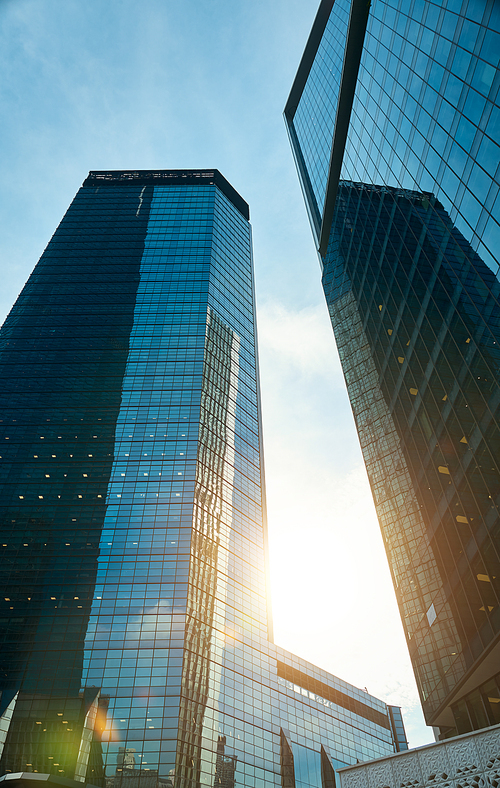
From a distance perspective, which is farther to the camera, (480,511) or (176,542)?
(176,542)

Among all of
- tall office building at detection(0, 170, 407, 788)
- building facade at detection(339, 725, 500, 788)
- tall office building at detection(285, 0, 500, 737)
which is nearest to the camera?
building facade at detection(339, 725, 500, 788)

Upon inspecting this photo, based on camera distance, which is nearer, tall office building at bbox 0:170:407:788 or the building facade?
the building facade

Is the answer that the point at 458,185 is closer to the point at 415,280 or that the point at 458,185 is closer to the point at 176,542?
the point at 415,280

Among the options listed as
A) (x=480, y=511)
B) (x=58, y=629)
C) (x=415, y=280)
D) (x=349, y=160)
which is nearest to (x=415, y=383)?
(x=415, y=280)

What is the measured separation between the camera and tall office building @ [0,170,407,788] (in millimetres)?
71375

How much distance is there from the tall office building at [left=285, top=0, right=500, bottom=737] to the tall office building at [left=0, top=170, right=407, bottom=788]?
3524cm

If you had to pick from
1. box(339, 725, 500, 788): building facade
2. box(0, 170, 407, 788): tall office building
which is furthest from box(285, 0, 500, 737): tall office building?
box(0, 170, 407, 788): tall office building

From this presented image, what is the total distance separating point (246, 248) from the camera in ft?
545

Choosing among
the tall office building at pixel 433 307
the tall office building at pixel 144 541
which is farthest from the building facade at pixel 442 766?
the tall office building at pixel 144 541

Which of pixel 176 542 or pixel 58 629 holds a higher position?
pixel 176 542

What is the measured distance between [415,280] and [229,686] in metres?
64.0

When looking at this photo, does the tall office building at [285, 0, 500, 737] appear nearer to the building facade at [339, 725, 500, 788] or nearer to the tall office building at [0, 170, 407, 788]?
the building facade at [339, 725, 500, 788]

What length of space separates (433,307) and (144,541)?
203 feet

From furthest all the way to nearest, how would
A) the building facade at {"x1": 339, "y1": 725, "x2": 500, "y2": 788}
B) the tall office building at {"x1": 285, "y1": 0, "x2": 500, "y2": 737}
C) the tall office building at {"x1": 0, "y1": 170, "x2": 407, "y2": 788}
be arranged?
the tall office building at {"x1": 0, "y1": 170, "x2": 407, "y2": 788} → the tall office building at {"x1": 285, "y1": 0, "x2": 500, "y2": 737} → the building facade at {"x1": 339, "y1": 725, "x2": 500, "y2": 788}
